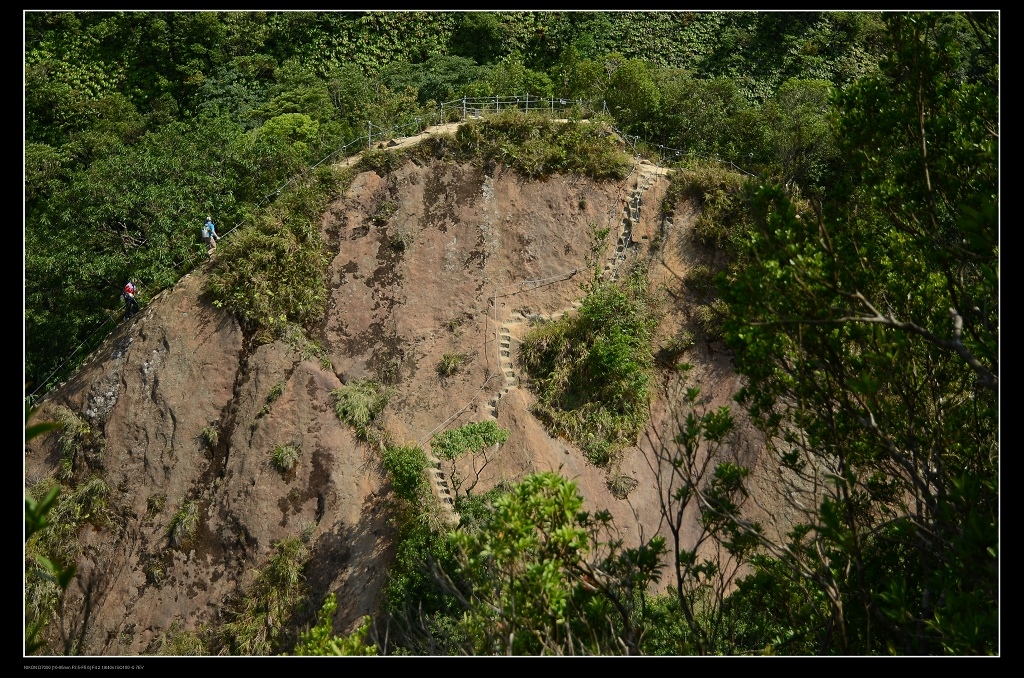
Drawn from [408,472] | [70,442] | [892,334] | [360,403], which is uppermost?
[892,334]

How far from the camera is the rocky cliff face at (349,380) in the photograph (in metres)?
15.3

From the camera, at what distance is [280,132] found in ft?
82.0

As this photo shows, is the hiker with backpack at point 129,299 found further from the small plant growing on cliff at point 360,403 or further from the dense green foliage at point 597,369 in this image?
the dense green foliage at point 597,369

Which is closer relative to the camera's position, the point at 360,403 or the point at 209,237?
the point at 360,403

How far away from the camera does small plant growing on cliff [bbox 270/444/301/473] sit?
52.4 feet

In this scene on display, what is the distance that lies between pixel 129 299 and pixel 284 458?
21.5 ft

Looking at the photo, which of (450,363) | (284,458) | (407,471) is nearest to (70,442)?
(284,458)

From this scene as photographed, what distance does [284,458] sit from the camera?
52.3ft

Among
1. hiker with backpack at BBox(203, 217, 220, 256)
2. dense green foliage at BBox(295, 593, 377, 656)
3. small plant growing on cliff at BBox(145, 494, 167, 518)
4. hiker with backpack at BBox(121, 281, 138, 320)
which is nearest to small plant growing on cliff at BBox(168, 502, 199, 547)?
small plant growing on cliff at BBox(145, 494, 167, 518)

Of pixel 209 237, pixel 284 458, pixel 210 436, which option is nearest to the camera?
pixel 284 458

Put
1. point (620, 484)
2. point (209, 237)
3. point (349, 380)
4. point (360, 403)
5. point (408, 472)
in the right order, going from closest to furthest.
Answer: point (408, 472) → point (620, 484) → point (360, 403) → point (349, 380) → point (209, 237)

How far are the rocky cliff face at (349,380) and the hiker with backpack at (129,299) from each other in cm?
77

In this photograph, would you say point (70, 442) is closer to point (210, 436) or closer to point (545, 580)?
point (210, 436)

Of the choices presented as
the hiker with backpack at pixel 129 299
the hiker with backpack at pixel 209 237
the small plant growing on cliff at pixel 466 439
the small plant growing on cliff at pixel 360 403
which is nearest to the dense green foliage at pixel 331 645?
the small plant growing on cliff at pixel 466 439
